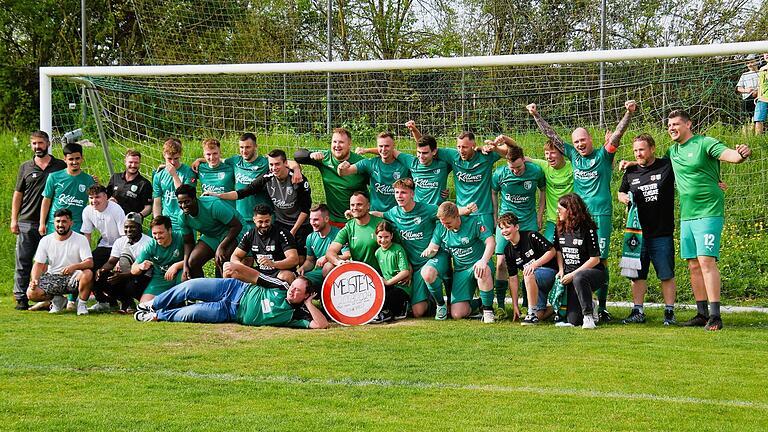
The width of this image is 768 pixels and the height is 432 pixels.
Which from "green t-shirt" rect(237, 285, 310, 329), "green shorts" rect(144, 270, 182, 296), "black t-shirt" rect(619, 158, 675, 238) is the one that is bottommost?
"green t-shirt" rect(237, 285, 310, 329)

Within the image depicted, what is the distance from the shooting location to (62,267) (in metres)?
10.5

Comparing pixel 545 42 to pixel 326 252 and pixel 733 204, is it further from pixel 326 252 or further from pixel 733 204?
pixel 326 252

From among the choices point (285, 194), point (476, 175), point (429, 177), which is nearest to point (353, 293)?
point (285, 194)

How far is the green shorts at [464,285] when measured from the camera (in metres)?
9.97

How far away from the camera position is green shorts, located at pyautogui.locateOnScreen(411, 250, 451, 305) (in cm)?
997

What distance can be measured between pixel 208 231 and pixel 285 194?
91cm

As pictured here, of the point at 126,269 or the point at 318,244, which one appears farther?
the point at 126,269

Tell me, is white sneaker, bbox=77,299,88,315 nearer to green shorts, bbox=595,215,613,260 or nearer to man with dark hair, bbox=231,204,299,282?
man with dark hair, bbox=231,204,299,282

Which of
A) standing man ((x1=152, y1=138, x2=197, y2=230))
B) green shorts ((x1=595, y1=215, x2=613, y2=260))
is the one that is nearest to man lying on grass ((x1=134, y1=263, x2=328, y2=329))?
standing man ((x1=152, y1=138, x2=197, y2=230))

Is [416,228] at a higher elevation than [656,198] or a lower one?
lower

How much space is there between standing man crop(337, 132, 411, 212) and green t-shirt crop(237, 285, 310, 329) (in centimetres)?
170

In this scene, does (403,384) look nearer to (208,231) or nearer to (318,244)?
(318,244)

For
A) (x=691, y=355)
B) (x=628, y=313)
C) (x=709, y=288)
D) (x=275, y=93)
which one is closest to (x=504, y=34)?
(x=275, y=93)

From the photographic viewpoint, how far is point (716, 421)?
567 cm
